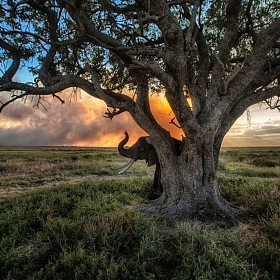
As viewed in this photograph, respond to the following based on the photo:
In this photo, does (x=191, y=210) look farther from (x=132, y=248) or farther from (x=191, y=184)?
(x=132, y=248)

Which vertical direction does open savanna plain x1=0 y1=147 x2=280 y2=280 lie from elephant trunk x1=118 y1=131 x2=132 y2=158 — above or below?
below

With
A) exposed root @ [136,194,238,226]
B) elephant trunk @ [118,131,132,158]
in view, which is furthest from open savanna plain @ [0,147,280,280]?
elephant trunk @ [118,131,132,158]

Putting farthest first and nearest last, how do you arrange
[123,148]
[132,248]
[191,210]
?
[123,148], [191,210], [132,248]

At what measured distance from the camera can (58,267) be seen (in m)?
5.62

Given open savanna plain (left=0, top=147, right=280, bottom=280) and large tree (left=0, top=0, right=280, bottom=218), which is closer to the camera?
open savanna plain (left=0, top=147, right=280, bottom=280)

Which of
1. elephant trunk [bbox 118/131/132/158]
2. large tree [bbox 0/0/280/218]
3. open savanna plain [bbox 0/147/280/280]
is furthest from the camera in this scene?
elephant trunk [bbox 118/131/132/158]

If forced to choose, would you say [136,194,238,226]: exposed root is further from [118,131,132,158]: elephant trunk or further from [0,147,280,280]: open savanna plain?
[118,131,132,158]: elephant trunk

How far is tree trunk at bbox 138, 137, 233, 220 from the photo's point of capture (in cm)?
916

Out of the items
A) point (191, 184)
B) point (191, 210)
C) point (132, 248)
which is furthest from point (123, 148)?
point (132, 248)

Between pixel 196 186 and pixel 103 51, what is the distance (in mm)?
7223

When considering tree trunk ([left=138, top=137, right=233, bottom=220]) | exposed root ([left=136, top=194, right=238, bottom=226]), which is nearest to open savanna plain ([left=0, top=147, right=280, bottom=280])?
exposed root ([left=136, top=194, right=238, bottom=226])

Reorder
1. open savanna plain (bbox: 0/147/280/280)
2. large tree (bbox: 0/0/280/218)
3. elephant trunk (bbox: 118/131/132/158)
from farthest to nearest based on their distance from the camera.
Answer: elephant trunk (bbox: 118/131/132/158) < large tree (bbox: 0/0/280/218) < open savanna plain (bbox: 0/147/280/280)

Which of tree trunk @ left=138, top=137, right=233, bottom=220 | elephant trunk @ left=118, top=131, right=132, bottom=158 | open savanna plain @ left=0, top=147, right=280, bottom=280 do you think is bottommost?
open savanna plain @ left=0, top=147, right=280, bottom=280

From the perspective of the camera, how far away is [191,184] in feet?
30.5
